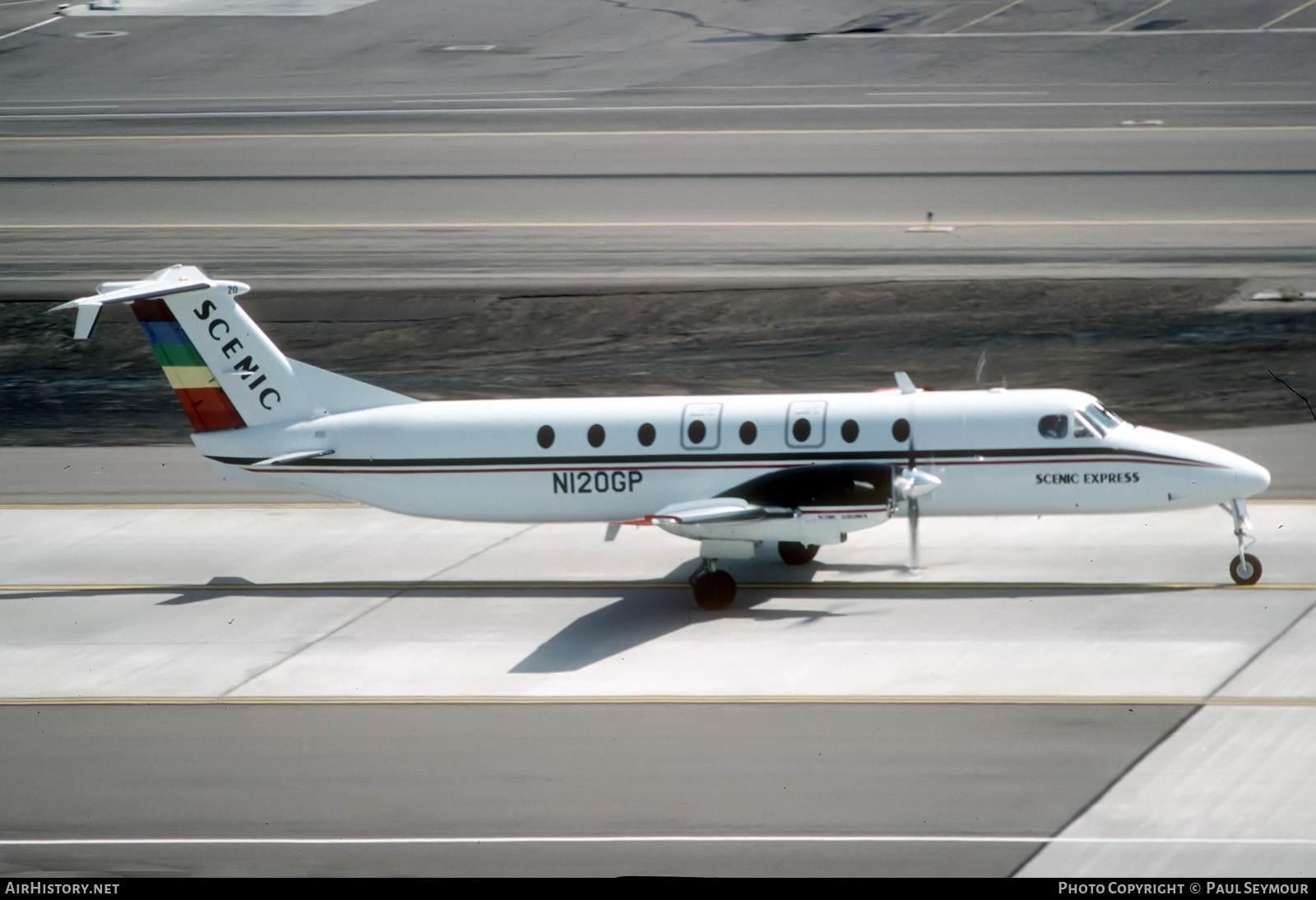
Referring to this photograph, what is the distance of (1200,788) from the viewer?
15.5 metres

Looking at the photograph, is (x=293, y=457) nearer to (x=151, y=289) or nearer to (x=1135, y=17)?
(x=151, y=289)

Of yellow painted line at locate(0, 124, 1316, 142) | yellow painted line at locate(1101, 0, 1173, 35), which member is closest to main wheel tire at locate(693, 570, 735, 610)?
yellow painted line at locate(0, 124, 1316, 142)

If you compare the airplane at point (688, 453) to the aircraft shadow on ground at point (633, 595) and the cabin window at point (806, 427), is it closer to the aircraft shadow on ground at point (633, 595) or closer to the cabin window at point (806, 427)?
the cabin window at point (806, 427)

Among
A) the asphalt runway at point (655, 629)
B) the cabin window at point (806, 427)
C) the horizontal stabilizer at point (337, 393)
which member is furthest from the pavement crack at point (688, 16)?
the cabin window at point (806, 427)

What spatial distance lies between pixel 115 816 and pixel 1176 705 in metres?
12.1

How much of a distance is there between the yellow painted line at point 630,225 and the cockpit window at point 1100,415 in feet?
71.9

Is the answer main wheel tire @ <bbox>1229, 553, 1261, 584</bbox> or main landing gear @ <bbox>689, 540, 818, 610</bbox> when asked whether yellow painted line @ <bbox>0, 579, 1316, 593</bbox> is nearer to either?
main wheel tire @ <bbox>1229, 553, 1261, 584</bbox>

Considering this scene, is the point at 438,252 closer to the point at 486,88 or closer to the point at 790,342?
the point at 790,342

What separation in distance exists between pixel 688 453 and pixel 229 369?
7642 mm

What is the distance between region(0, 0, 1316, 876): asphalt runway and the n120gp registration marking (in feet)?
5.09

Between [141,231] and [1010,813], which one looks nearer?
[1010,813]

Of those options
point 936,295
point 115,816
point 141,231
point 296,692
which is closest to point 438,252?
point 141,231

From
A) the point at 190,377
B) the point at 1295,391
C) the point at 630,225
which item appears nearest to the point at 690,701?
the point at 190,377

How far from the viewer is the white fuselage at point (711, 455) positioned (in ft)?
73.6
